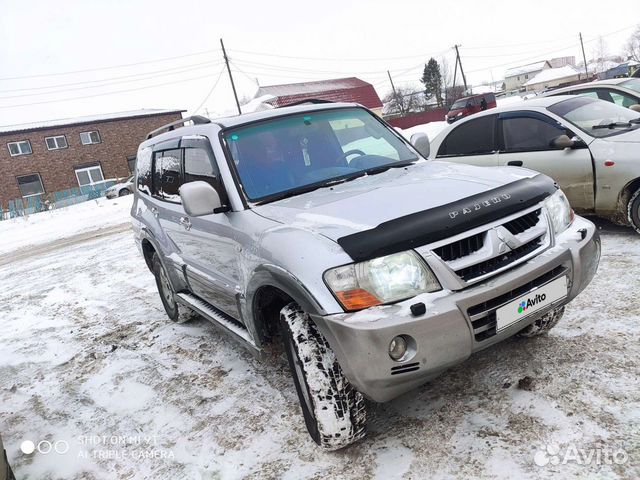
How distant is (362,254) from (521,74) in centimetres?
10886

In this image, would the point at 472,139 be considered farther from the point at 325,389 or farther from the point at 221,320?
the point at 325,389

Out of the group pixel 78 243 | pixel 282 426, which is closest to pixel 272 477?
pixel 282 426

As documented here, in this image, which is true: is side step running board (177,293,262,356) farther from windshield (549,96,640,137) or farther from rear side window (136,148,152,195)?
windshield (549,96,640,137)

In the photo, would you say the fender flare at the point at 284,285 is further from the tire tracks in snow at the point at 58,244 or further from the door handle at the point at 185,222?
the tire tracks in snow at the point at 58,244

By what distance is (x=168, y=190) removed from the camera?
424cm

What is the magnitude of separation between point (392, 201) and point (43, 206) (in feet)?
97.6

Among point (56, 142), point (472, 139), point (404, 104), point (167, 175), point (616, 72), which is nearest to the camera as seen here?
point (167, 175)

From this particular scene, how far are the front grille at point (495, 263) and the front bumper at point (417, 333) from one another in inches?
1.9

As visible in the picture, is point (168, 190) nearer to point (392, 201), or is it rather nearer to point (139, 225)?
point (139, 225)

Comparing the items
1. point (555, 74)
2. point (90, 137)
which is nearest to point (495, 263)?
point (90, 137)

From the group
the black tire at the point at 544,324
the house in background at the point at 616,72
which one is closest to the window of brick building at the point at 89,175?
the house in background at the point at 616,72

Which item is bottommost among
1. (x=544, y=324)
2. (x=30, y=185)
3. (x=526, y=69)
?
(x=544, y=324)

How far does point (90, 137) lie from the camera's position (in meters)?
37.0

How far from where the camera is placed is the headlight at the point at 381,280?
2.21m
